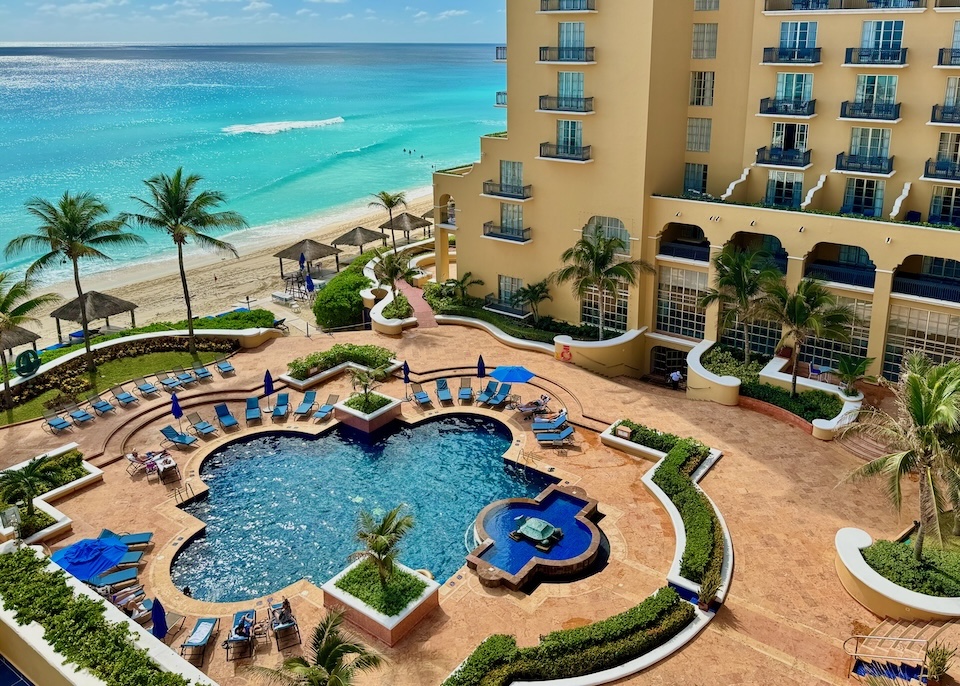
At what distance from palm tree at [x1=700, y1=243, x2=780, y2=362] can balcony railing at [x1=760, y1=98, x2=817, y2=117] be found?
607cm

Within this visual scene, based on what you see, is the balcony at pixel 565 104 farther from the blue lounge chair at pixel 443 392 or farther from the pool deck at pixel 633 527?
the blue lounge chair at pixel 443 392

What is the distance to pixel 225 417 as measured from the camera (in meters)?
30.7

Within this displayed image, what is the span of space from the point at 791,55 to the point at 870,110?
400cm

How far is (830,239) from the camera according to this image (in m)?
31.4

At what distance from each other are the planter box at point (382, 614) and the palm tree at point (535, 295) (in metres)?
20.7

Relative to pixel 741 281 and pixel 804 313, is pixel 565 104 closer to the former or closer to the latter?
pixel 741 281

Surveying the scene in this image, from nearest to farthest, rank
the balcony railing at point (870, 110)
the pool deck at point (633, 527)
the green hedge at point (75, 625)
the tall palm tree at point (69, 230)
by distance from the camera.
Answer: the green hedge at point (75, 625) < the pool deck at point (633, 527) < the balcony railing at point (870, 110) < the tall palm tree at point (69, 230)

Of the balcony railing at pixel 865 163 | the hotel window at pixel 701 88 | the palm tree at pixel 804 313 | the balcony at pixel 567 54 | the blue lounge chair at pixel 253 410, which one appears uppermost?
the balcony at pixel 567 54

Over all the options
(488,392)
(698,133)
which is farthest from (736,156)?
(488,392)

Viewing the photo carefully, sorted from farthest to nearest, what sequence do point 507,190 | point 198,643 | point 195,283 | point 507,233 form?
1. point 195,283
2. point 507,233
3. point 507,190
4. point 198,643

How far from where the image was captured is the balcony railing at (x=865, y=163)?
Answer: 32.4 meters

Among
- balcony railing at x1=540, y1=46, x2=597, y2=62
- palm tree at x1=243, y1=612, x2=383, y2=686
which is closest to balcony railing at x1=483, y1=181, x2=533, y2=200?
balcony railing at x1=540, y1=46, x2=597, y2=62

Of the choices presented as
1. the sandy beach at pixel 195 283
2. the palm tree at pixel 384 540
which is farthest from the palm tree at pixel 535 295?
the palm tree at pixel 384 540

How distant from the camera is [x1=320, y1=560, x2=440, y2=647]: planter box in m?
19.4
